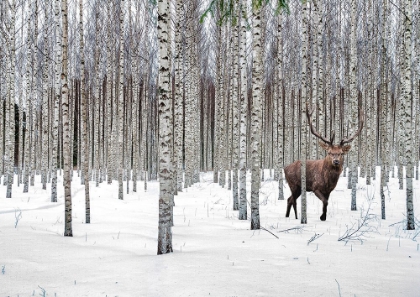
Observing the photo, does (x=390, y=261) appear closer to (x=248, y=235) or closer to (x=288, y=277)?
(x=288, y=277)

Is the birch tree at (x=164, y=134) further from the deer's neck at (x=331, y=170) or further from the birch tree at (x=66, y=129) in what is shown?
the deer's neck at (x=331, y=170)

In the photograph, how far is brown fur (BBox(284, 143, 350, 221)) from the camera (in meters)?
7.66

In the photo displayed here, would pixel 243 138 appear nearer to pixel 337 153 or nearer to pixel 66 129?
pixel 337 153

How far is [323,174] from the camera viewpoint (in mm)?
8062

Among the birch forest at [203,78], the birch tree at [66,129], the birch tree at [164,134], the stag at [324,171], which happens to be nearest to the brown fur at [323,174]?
the stag at [324,171]

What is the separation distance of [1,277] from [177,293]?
1.85 meters

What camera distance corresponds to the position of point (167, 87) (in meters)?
4.34

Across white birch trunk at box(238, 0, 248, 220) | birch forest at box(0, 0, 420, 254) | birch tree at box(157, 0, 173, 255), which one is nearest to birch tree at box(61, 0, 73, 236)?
birch forest at box(0, 0, 420, 254)

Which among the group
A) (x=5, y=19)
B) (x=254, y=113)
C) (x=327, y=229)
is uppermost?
(x=5, y=19)

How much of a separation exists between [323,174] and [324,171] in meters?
0.08

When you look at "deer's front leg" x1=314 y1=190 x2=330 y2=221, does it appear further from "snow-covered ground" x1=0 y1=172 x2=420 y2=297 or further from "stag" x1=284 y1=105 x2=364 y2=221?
"snow-covered ground" x1=0 y1=172 x2=420 y2=297

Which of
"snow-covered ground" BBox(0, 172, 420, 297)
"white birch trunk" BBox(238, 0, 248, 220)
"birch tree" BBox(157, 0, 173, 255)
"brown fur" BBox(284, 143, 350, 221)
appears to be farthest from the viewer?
"brown fur" BBox(284, 143, 350, 221)

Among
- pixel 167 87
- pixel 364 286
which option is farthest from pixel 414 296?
pixel 167 87

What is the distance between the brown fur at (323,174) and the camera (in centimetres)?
766
